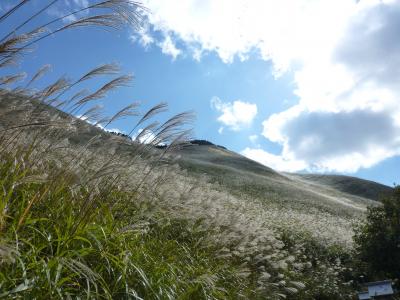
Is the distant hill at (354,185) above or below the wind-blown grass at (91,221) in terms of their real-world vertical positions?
above

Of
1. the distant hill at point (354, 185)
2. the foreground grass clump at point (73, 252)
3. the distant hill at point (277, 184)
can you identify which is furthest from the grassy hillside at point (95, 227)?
the distant hill at point (354, 185)

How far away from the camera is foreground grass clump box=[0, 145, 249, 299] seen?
2.81 metres

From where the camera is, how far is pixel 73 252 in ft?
10.4

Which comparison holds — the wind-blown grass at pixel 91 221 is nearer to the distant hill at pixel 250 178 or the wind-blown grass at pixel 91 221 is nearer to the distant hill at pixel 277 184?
the distant hill at pixel 250 178

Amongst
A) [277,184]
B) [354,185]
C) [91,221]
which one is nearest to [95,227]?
[91,221]

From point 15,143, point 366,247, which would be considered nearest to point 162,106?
point 15,143

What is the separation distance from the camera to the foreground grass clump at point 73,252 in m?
2.81

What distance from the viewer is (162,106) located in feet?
13.5

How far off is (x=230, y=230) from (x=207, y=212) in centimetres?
55

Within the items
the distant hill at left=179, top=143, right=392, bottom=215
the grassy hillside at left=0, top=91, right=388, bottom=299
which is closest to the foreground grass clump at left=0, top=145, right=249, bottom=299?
the grassy hillside at left=0, top=91, right=388, bottom=299

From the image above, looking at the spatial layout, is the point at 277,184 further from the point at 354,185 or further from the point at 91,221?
the point at 91,221

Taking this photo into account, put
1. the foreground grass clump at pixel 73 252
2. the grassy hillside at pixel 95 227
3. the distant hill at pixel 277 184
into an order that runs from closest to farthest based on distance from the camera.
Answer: the foreground grass clump at pixel 73 252, the grassy hillside at pixel 95 227, the distant hill at pixel 277 184

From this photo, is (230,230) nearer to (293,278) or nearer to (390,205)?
(293,278)

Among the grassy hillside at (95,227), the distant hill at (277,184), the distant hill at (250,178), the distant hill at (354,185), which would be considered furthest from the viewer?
the distant hill at (354,185)
